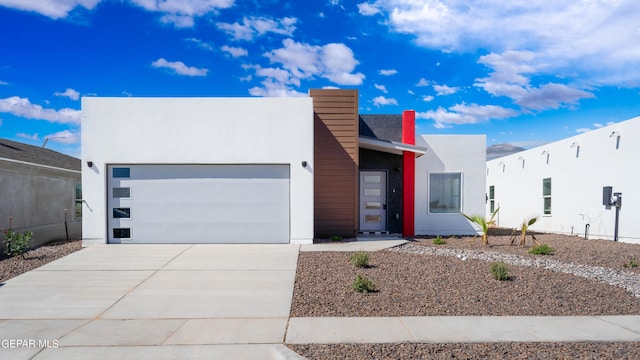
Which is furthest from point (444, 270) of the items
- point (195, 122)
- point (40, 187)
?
point (40, 187)

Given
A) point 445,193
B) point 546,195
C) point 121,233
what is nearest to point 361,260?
point 121,233

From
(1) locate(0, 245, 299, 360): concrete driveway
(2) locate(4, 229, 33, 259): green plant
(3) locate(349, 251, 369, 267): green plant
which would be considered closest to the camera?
(1) locate(0, 245, 299, 360): concrete driveway

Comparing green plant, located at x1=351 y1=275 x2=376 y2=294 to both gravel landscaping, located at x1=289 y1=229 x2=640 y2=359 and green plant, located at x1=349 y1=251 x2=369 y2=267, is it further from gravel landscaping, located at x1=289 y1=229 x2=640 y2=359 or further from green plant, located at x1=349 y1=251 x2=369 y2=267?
green plant, located at x1=349 y1=251 x2=369 y2=267

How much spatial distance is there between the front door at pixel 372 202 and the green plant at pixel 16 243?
9664 millimetres

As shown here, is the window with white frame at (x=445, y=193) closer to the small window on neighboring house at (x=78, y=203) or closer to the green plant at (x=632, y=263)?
the green plant at (x=632, y=263)

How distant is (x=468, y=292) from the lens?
736 centimetres

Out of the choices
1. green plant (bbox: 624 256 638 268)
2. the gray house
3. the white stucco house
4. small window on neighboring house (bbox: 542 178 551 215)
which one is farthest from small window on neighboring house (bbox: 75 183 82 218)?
small window on neighboring house (bbox: 542 178 551 215)

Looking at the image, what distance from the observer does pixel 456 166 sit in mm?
15633

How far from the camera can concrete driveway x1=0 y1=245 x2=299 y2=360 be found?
5.08m

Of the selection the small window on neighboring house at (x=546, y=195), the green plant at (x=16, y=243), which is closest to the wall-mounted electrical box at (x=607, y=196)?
the small window on neighboring house at (x=546, y=195)

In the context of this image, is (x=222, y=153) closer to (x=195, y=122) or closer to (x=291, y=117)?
(x=195, y=122)

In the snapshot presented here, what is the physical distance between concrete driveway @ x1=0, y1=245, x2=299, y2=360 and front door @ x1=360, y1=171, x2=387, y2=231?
5.25 m

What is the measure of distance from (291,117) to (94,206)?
19.1ft

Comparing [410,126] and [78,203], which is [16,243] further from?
[410,126]
